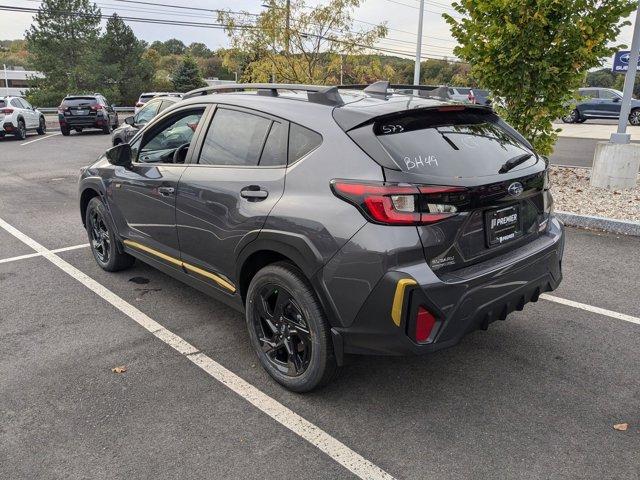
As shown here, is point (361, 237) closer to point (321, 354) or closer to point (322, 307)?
point (322, 307)

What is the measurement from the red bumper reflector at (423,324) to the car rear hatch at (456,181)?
0.23 metres

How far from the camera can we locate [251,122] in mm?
3516

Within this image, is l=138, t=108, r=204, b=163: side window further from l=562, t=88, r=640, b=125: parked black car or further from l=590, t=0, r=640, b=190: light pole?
l=562, t=88, r=640, b=125: parked black car

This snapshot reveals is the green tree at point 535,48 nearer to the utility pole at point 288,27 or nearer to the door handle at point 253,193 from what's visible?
the door handle at point 253,193

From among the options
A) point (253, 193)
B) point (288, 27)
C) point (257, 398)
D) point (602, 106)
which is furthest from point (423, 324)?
point (602, 106)

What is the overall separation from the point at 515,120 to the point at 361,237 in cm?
716

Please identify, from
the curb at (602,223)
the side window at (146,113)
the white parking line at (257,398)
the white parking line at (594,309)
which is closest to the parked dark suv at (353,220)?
the white parking line at (257,398)

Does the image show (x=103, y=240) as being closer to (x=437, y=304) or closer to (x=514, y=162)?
(x=437, y=304)

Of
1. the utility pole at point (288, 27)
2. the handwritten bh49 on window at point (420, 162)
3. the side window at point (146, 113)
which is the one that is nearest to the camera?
the handwritten bh49 on window at point (420, 162)

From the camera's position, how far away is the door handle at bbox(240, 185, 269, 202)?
10.6 ft

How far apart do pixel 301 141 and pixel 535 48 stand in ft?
21.3

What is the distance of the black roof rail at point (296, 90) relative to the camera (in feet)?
10.6

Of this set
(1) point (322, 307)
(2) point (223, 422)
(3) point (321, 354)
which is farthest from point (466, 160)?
(2) point (223, 422)

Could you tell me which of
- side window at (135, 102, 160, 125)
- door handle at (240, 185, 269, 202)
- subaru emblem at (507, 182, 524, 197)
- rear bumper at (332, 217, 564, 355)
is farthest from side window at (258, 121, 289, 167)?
side window at (135, 102, 160, 125)
